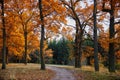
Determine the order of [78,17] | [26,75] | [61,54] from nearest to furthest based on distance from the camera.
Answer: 1. [26,75]
2. [78,17]
3. [61,54]

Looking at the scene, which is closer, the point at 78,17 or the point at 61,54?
the point at 78,17

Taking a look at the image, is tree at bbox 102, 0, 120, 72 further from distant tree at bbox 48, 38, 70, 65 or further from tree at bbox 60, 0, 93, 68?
distant tree at bbox 48, 38, 70, 65

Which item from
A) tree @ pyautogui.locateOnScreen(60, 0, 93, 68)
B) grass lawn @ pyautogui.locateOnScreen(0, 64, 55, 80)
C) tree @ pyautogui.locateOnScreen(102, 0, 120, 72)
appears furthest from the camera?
tree @ pyautogui.locateOnScreen(60, 0, 93, 68)

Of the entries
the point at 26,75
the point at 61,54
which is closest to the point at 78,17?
the point at 26,75

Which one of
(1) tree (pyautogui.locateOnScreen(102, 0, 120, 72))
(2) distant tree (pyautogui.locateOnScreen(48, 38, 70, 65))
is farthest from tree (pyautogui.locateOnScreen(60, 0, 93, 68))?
(2) distant tree (pyautogui.locateOnScreen(48, 38, 70, 65))

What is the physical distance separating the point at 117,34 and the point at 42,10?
30.8ft

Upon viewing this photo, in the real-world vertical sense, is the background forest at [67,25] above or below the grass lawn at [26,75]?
above

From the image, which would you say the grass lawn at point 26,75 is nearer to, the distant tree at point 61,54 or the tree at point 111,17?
the tree at point 111,17

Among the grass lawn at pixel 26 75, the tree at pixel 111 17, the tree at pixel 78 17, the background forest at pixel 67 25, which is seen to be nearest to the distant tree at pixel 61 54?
the background forest at pixel 67 25

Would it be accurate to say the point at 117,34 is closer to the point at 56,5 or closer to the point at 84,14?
the point at 56,5

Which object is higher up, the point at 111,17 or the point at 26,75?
the point at 111,17

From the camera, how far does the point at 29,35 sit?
188 ft

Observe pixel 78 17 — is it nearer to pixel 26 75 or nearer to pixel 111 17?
pixel 111 17

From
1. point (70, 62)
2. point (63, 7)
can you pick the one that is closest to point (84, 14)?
point (63, 7)
